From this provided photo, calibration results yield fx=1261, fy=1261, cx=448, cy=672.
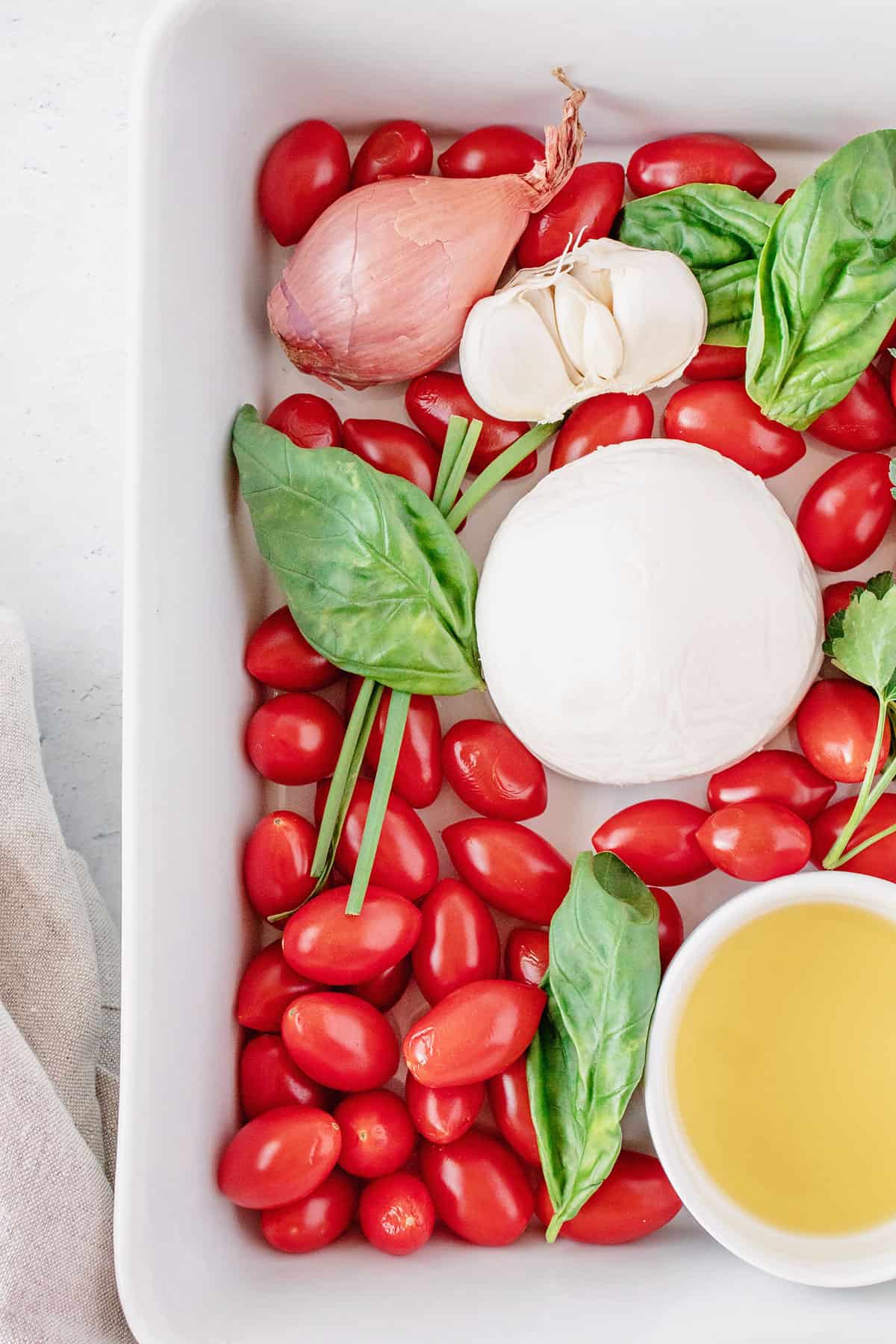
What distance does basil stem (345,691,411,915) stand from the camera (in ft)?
2.73

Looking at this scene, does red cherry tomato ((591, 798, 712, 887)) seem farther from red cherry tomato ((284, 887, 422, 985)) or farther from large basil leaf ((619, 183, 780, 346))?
large basil leaf ((619, 183, 780, 346))

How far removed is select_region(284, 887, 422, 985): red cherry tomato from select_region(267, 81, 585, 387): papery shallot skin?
368 millimetres

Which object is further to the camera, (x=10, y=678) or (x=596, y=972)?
(x=10, y=678)

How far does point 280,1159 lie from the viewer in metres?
0.81

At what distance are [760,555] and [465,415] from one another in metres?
0.23

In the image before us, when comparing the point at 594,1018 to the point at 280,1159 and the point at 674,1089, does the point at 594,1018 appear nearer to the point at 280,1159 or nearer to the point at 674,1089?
the point at 674,1089

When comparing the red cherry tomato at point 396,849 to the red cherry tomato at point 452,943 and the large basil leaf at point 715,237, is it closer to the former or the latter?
the red cherry tomato at point 452,943

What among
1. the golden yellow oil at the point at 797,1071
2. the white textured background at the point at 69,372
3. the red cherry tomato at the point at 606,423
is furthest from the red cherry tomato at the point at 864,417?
the white textured background at the point at 69,372

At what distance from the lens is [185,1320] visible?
764 millimetres

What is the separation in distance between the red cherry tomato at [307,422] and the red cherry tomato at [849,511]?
1.11ft

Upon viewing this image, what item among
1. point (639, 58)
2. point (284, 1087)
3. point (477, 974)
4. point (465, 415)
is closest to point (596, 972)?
point (477, 974)

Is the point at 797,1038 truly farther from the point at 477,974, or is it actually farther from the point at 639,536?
the point at 639,536

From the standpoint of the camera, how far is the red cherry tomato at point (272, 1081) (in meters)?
0.86

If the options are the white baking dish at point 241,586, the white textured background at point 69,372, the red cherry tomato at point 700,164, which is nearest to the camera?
the white baking dish at point 241,586
